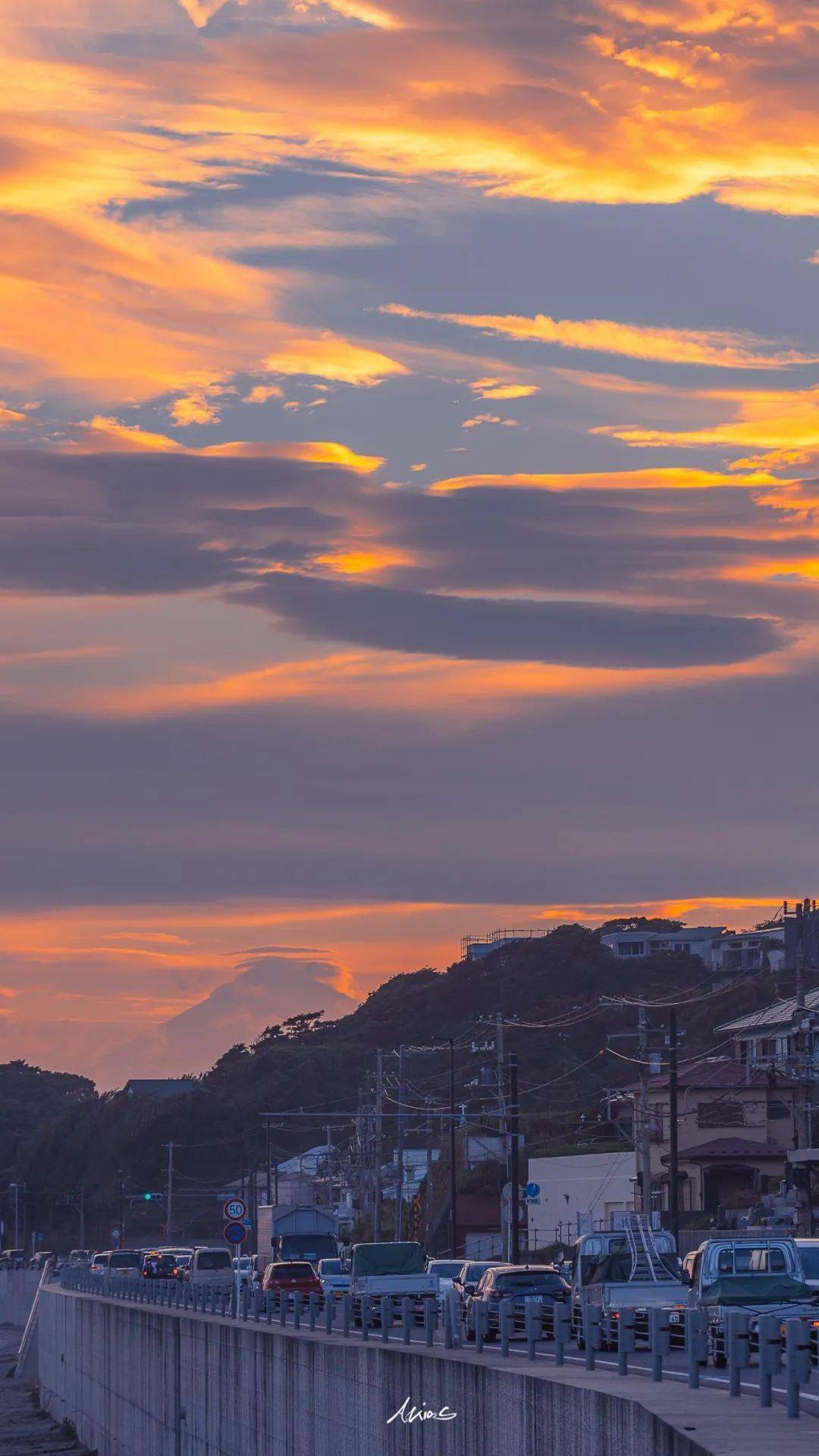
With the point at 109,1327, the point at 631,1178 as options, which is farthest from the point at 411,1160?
the point at 109,1327

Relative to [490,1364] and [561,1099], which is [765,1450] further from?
[561,1099]

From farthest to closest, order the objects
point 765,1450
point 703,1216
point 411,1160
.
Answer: point 411,1160, point 703,1216, point 765,1450

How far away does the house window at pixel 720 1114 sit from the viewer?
101438 mm

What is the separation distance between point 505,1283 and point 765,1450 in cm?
2596

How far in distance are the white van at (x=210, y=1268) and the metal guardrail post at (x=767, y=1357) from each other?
59.0m

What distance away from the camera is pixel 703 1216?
299ft

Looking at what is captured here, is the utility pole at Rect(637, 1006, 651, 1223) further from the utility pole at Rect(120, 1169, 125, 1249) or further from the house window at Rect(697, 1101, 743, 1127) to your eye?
the utility pole at Rect(120, 1169, 125, 1249)

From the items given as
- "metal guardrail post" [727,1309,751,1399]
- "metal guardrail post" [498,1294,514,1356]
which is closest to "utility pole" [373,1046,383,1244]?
"metal guardrail post" [498,1294,514,1356]

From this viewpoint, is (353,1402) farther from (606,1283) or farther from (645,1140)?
(645,1140)

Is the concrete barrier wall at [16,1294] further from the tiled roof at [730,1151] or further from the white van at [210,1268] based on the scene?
the white van at [210,1268]

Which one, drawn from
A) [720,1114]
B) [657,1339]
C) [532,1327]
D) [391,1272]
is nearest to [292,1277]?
[391,1272]

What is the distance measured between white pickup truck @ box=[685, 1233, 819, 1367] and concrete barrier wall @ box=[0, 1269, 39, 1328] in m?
129

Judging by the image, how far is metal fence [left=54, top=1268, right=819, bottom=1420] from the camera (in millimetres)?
18344

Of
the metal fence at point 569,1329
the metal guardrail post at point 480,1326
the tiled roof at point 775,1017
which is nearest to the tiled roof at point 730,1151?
the tiled roof at point 775,1017
